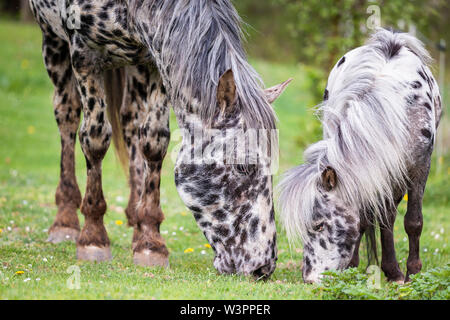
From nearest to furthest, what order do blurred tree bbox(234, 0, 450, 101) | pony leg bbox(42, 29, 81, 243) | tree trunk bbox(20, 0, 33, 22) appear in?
pony leg bbox(42, 29, 81, 243) < blurred tree bbox(234, 0, 450, 101) < tree trunk bbox(20, 0, 33, 22)

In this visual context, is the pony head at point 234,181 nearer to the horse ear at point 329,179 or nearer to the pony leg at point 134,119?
the horse ear at point 329,179

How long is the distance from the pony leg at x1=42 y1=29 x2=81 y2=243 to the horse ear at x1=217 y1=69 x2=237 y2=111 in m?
2.65

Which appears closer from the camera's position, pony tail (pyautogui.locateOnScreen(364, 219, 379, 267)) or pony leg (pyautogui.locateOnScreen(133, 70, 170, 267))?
pony leg (pyautogui.locateOnScreen(133, 70, 170, 267))

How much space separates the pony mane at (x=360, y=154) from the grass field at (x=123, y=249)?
556 mm

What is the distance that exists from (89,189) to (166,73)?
151 cm

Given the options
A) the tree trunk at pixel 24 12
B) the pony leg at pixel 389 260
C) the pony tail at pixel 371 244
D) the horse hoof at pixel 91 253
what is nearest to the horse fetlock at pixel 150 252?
the horse hoof at pixel 91 253

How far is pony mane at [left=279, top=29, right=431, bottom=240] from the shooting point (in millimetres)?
4246

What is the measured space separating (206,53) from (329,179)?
129 cm

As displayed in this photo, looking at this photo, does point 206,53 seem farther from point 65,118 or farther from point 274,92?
point 65,118

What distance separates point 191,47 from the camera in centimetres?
421

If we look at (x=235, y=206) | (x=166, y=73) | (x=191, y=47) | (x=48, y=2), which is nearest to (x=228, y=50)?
(x=191, y=47)

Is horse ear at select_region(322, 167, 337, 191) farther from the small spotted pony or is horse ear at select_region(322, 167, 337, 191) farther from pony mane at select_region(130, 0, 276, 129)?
pony mane at select_region(130, 0, 276, 129)

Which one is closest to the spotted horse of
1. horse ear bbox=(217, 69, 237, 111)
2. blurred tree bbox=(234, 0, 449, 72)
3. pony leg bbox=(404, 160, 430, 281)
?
horse ear bbox=(217, 69, 237, 111)

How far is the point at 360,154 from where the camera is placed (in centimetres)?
425
